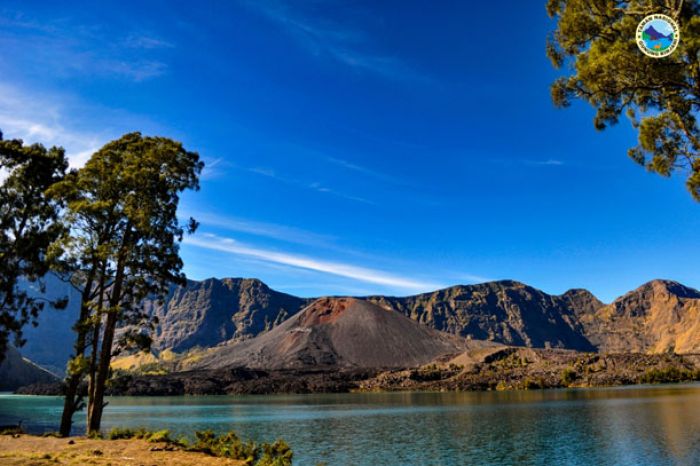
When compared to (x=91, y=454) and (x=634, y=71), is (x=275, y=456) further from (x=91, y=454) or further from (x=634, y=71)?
(x=634, y=71)

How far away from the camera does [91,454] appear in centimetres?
2448

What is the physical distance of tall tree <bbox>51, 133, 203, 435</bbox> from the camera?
1267 inches

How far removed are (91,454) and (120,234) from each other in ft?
45.9

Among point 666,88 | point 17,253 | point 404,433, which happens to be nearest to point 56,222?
point 17,253

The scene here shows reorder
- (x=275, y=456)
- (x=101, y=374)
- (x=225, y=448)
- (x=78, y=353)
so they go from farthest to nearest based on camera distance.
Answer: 1. (x=78, y=353)
2. (x=101, y=374)
3. (x=275, y=456)
4. (x=225, y=448)

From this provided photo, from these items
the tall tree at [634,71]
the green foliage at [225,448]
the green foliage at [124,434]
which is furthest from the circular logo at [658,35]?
the green foliage at [124,434]

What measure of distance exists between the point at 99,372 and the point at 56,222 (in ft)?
42.2

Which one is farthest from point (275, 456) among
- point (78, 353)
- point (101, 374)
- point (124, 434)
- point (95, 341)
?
point (78, 353)

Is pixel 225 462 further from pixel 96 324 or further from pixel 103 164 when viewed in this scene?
pixel 103 164

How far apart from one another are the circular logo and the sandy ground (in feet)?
84.9

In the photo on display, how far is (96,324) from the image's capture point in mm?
32000

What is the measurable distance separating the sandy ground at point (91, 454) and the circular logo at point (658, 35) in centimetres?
2588

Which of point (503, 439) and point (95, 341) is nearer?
point (95, 341)

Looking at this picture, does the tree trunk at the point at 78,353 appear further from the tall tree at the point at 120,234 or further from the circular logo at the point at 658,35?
the circular logo at the point at 658,35
